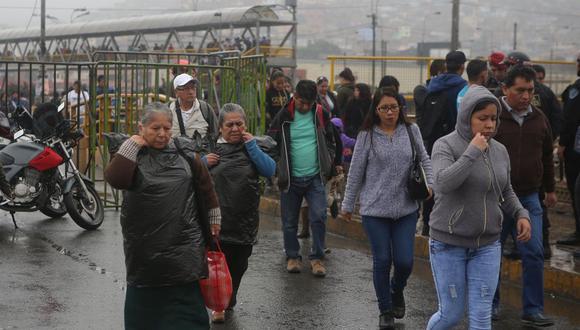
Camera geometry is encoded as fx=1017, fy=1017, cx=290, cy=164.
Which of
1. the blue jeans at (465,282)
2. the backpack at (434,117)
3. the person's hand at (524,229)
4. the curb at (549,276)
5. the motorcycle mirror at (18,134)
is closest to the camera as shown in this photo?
the blue jeans at (465,282)

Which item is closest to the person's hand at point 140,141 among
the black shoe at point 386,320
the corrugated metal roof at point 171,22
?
the black shoe at point 386,320

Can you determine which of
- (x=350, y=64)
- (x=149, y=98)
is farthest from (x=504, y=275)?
(x=350, y=64)

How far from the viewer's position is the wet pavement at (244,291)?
7.19 metres

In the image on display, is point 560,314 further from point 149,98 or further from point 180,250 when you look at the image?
point 149,98

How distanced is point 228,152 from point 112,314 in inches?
56.2

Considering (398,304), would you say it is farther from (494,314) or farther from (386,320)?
(494,314)

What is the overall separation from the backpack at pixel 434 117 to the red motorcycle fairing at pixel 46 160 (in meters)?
3.90

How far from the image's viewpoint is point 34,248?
32.0ft

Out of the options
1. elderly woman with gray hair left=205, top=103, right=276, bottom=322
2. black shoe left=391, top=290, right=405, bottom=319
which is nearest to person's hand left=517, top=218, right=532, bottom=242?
black shoe left=391, top=290, right=405, bottom=319

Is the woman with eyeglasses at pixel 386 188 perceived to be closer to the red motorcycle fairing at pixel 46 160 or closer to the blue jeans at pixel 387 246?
the blue jeans at pixel 387 246

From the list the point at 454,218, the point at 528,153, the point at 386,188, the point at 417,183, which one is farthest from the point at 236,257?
the point at 528,153

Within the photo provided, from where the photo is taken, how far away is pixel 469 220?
563 cm

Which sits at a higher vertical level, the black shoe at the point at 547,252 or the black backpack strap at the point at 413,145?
the black backpack strap at the point at 413,145

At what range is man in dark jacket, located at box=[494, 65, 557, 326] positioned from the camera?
684 centimetres
